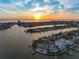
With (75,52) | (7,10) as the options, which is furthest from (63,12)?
(7,10)

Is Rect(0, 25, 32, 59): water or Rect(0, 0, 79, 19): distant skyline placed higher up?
Rect(0, 0, 79, 19): distant skyline

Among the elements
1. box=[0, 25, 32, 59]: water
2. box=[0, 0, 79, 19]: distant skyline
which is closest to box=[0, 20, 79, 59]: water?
box=[0, 25, 32, 59]: water

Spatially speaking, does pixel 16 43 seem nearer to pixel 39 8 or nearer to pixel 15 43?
pixel 15 43

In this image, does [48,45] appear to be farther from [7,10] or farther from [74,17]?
[7,10]

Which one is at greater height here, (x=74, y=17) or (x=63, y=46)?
(x=74, y=17)

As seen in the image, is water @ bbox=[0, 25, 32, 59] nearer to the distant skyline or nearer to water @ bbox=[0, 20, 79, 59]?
water @ bbox=[0, 20, 79, 59]

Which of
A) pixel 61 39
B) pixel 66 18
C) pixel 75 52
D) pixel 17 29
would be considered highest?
pixel 66 18
